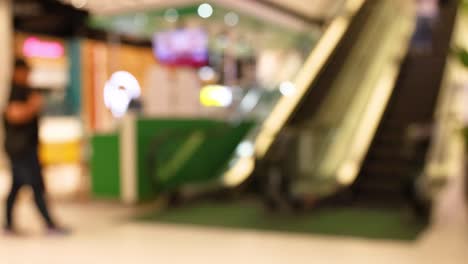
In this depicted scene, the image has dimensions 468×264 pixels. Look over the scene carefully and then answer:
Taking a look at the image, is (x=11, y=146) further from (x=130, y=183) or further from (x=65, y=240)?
(x=130, y=183)

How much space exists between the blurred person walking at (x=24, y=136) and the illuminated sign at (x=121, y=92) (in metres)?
1.30

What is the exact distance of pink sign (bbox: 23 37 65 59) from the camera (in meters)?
10.2

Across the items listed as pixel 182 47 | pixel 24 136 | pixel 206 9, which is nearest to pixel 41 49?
pixel 182 47

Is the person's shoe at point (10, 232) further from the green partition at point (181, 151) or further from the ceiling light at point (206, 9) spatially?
the ceiling light at point (206, 9)

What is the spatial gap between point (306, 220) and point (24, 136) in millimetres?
2915

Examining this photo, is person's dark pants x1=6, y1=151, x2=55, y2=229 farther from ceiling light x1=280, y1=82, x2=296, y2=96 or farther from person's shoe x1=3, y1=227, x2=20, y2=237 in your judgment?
ceiling light x1=280, y1=82, x2=296, y2=96

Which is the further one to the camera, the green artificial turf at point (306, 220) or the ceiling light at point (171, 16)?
the ceiling light at point (171, 16)

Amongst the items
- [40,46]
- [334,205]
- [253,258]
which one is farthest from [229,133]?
[253,258]

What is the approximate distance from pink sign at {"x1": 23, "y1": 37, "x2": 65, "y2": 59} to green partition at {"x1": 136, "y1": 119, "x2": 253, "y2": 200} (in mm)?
3649

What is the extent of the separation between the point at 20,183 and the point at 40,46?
559 centimetres

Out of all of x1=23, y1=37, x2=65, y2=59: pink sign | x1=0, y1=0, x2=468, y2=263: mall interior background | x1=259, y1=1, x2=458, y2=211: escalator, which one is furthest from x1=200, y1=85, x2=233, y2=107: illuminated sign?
x1=23, y1=37, x2=65, y2=59: pink sign

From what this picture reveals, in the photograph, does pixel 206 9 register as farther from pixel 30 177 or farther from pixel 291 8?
pixel 291 8

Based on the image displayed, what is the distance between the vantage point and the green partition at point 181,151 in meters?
7.55

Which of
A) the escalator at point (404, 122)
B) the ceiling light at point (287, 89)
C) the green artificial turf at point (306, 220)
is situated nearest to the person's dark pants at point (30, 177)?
the green artificial turf at point (306, 220)
